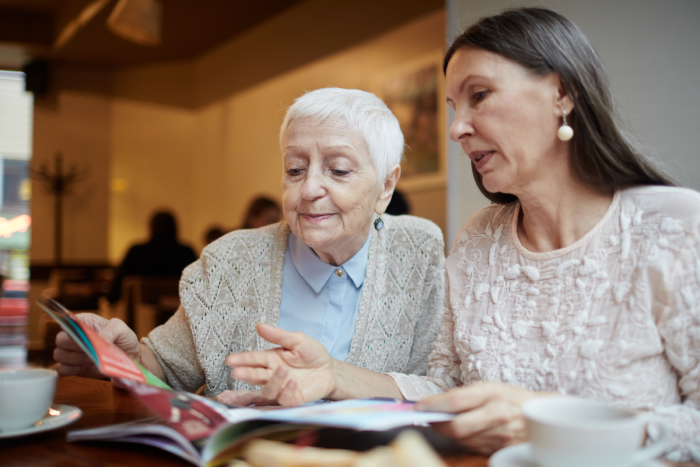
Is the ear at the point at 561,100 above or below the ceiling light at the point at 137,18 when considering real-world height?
below

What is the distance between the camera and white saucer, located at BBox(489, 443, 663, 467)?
563 mm

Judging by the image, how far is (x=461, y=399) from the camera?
2.39 ft

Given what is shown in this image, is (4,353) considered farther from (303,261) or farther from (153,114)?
(303,261)

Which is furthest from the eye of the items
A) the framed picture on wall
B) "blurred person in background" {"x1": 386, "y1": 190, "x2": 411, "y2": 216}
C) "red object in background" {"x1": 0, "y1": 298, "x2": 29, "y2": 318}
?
"red object in background" {"x1": 0, "y1": 298, "x2": 29, "y2": 318}

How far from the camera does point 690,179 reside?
Answer: 5.08ft

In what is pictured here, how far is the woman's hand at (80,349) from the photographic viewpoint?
3.76ft

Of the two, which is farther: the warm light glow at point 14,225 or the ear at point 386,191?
the warm light glow at point 14,225

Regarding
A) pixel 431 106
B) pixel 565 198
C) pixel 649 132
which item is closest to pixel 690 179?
pixel 649 132

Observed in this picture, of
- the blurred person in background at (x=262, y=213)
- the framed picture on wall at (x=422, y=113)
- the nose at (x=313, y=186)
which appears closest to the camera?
the nose at (x=313, y=186)

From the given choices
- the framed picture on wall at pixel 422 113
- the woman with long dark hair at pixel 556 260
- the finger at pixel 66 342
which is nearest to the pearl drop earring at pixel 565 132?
the woman with long dark hair at pixel 556 260

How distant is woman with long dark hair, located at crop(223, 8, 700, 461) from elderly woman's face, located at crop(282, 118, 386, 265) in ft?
0.98

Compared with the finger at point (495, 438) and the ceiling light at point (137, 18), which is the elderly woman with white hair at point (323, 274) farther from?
the ceiling light at point (137, 18)

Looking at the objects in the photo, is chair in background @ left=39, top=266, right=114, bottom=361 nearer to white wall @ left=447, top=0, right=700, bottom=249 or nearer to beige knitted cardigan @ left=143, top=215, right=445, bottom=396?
beige knitted cardigan @ left=143, top=215, right=445, bottom=396

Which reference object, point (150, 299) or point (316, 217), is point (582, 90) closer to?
point (316, 217)
